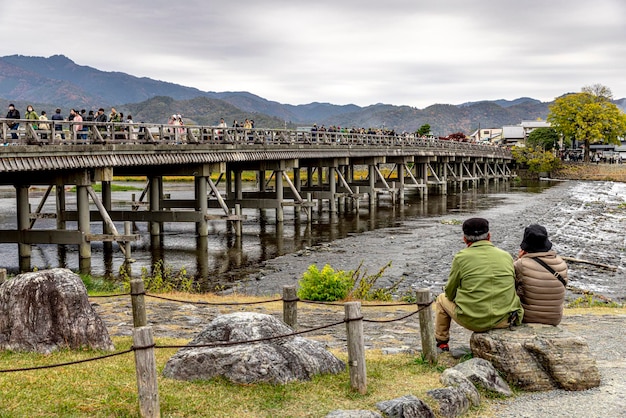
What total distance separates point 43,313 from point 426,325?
5135 mm

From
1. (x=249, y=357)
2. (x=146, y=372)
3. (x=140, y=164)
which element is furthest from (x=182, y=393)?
(x=140, y=164)

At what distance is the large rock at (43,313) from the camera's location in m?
→ 9.07

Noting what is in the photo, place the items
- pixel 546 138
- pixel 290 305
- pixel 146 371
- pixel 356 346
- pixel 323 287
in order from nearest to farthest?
pixel 146 371 → pixel 356 346 → pixel 290 305 → pixel 323 287 → pixel 546 138

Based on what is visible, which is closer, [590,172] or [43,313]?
[43,313]

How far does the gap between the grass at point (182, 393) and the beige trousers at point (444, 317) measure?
0.61 metres

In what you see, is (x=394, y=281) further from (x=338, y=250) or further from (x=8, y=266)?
(x=8, y=266)

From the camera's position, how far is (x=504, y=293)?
849 cm

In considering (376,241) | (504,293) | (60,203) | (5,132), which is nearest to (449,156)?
(376,241)

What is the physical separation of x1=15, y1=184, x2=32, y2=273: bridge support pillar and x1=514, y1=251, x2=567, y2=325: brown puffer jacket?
18.3 m

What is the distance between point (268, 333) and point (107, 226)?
1561 cm

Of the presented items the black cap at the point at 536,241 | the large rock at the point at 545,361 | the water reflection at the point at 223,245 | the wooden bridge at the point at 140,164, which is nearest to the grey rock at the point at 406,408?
the large rock at the point at 545,361

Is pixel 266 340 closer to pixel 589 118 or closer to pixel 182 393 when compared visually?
pixel 182 393

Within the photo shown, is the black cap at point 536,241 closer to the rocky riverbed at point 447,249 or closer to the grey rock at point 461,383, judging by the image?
the grey rock at point 461,383

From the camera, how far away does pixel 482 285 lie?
8.52 meters
